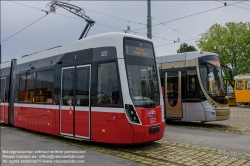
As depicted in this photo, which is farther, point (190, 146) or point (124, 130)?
point (190, 146)

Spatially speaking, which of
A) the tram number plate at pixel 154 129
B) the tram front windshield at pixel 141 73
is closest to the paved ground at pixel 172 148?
the tram number plate at pixel 154 129

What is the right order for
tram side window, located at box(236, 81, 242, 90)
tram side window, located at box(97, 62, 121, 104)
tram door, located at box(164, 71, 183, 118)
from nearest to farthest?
tram side window, located at box(97, 62, 121, 104)
tram door, located at box(164, 71, 183, 118)
tram side window, located at box(236, 81, 242, 90)

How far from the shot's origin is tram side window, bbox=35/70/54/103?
385 inches

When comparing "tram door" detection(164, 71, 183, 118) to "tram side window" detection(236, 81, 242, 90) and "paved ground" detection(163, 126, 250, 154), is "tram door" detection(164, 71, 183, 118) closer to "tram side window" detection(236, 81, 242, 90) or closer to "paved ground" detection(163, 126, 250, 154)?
"paved ground" detection(163, 126, 250, 154)

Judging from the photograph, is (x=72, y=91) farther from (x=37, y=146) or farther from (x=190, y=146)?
(x=190, y=146)

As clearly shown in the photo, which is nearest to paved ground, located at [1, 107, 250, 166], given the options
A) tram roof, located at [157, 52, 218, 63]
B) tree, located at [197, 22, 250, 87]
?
tram roof, located at [157, 52, 218, 63]

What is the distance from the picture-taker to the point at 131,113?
7.30m

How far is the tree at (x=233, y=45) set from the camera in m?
36.0

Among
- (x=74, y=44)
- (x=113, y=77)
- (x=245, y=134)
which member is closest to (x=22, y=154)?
(x=113, y=77)

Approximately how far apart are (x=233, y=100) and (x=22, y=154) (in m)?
26.0

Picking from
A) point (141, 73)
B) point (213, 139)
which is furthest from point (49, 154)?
point (213, 139)

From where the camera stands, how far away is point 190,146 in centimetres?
799

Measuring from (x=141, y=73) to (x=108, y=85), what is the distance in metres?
1.03

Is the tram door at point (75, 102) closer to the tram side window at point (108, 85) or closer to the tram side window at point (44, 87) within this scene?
the tram side window at point (108, 85)
